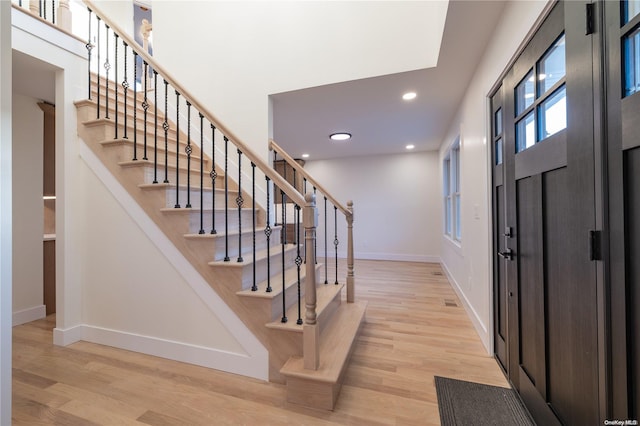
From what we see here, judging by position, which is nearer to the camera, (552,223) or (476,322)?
(552,223)

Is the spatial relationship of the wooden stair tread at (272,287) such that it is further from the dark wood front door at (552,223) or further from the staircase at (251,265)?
the dark wood front door at (552,223)

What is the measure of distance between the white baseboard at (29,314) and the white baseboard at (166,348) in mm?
915

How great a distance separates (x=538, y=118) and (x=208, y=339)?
8.04 feet

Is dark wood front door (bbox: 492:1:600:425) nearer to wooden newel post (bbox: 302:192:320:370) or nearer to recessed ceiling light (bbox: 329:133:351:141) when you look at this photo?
wooden newel post (bbox: 302:192:320:370)

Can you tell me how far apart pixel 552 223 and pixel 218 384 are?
2109 mm

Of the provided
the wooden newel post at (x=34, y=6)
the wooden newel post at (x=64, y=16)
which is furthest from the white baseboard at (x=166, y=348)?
the wooden newel post at (x=34, y=6)

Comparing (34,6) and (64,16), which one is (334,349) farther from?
(34,6)

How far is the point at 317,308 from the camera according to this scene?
206 cm

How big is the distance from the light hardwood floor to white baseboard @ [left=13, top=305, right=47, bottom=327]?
201mm

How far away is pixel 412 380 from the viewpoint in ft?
5.79

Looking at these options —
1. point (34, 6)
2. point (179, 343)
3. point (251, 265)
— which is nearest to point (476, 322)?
point (251, 265)

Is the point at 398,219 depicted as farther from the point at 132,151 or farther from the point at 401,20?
the point at 132,151

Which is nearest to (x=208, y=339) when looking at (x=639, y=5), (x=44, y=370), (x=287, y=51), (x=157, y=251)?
(x=157, y=251)

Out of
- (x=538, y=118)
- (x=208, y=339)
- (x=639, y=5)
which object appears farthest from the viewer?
(x=208, y=339)
